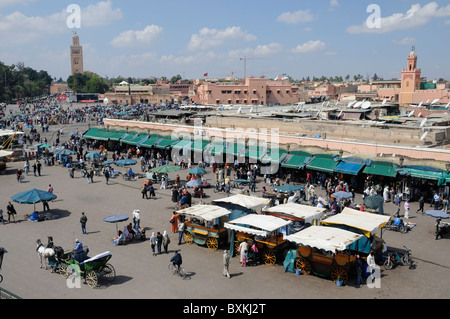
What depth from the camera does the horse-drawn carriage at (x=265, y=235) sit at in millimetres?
12914

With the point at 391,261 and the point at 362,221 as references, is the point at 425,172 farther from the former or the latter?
the point at 391,261

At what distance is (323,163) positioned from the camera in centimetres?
2295

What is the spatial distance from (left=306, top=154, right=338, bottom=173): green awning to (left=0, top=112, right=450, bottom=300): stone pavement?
18.7ft

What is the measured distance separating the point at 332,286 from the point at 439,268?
3683 millimetres

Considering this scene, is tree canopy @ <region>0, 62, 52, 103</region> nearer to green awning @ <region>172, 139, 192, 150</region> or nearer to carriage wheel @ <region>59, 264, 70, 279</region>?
green awning @ <region>172, 139, 192, 150</region>

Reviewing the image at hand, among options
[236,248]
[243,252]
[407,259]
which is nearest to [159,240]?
[236,248]

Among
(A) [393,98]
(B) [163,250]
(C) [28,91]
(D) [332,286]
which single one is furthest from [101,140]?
(C) [28,91]

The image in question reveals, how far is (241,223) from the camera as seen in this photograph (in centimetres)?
1341

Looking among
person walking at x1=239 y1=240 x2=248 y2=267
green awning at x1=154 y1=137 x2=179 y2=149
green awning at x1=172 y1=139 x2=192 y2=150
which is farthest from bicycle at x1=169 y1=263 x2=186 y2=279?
green awning at x1=154 y1=137 x2=179 y2=149

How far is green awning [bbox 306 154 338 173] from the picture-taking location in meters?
22.5

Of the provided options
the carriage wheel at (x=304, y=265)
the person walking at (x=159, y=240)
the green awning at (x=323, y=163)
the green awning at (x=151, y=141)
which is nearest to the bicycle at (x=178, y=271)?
the person walking at (x=159, y=240)

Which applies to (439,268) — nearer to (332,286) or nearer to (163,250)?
(332,286)

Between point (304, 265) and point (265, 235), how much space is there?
146 cm

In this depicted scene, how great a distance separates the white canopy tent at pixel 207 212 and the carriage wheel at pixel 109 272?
3625mm
